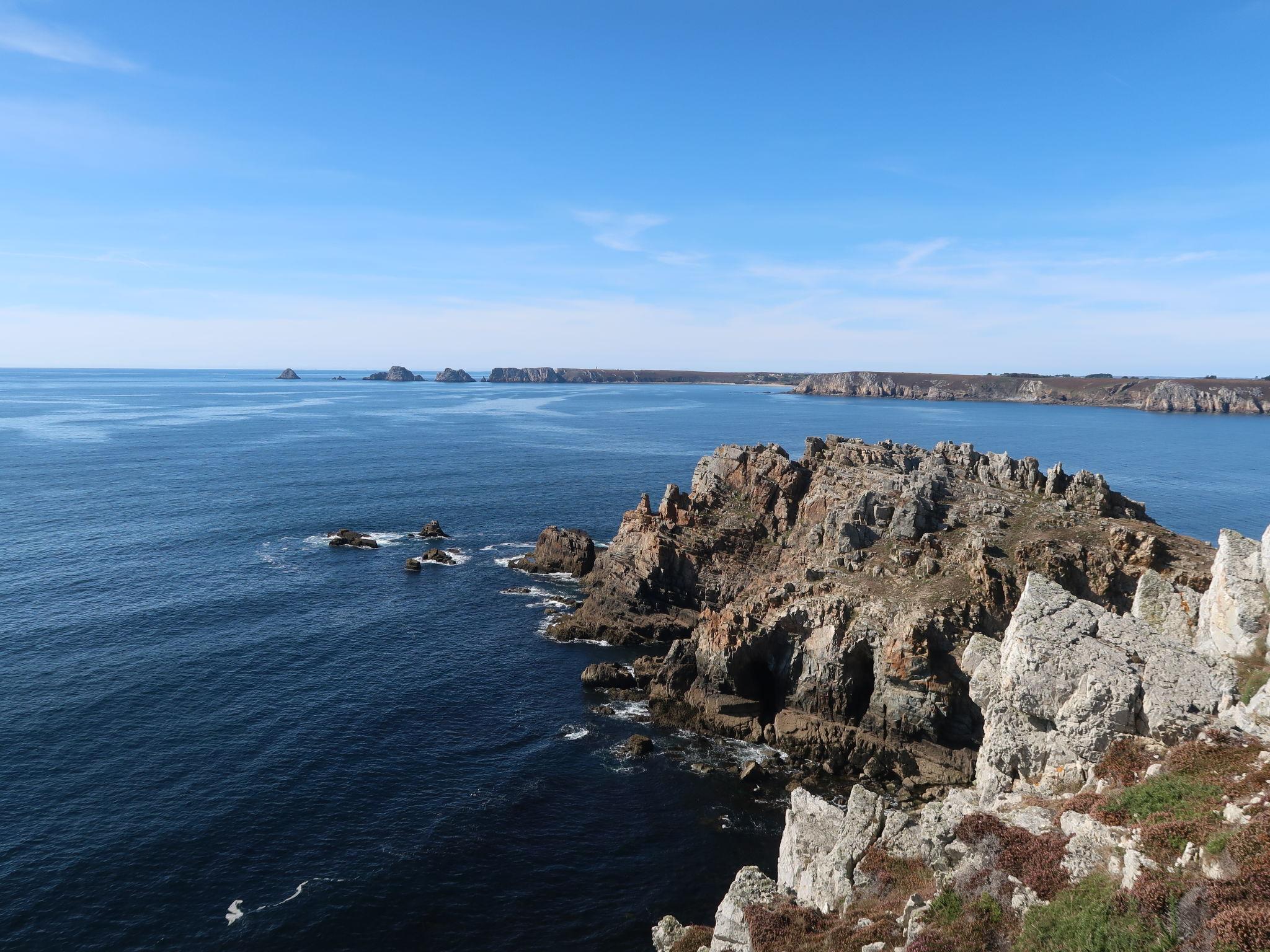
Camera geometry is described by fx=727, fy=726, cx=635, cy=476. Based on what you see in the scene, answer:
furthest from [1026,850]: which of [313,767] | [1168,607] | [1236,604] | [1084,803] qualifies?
[313,767]

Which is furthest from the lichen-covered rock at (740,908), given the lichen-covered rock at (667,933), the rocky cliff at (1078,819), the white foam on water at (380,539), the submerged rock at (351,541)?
the white foam on water at (380,539)

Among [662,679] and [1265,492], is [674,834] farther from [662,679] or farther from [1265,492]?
[1265,492]

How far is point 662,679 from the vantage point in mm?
67750

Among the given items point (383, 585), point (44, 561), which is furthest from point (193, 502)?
point (383, 585)

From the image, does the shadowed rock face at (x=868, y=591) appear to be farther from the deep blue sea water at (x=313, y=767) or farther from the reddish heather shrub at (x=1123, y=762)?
the reddish heather shrub at (x=1123, y=762)

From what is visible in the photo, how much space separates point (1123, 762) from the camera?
2812cm

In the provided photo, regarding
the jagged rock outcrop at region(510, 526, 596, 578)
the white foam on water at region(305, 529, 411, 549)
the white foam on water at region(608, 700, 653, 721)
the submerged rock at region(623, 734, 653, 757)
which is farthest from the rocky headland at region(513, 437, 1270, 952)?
the white foam on water at region(305, 529, 411, 549)

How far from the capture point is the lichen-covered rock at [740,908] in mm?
30658

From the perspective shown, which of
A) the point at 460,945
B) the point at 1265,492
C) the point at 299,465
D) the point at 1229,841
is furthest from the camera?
the point at 299,465

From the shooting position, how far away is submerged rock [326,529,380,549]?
10625 centimetres

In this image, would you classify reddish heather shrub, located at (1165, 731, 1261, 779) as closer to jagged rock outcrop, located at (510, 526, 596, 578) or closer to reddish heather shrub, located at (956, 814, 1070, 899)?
reddish heather shrub, located at (956, 814, 1070, 899)

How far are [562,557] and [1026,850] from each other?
7850cm

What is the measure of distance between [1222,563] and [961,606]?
27083mm

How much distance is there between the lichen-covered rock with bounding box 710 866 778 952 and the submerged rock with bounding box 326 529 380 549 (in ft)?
279
